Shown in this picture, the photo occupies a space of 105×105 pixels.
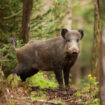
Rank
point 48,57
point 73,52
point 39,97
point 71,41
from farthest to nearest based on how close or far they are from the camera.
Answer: point 48,57, point 71,41, point 73,52, point 39,97

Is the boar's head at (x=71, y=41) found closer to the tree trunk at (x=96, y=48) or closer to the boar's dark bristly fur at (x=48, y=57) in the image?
the boar's dark bristly fur at (x=48, y=57)

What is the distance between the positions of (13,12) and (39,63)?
2367mm

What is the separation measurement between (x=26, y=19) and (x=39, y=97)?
2.57 metres

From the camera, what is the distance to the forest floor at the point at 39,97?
6.12m

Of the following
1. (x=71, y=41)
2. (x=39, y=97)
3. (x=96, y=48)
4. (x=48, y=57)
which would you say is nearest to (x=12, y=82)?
(x=39, y=97)

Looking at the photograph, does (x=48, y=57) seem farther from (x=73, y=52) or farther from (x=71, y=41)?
(x=73, y=52)

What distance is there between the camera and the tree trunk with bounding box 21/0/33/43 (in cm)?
809

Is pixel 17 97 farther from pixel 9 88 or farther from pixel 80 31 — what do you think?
pixel 80 31

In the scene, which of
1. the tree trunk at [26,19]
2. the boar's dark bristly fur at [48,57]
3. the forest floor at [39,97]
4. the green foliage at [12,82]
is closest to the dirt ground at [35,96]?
the forest floor at [39,97]

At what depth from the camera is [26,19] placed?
335 inches

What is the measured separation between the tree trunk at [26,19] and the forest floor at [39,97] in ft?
5.79

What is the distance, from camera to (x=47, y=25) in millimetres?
10492

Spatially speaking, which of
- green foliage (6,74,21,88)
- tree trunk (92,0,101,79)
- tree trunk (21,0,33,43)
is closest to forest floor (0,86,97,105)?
green foliage (6,74,21,88)

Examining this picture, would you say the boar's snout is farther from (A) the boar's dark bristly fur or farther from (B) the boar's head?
(A) the boar's dark bristly fur
